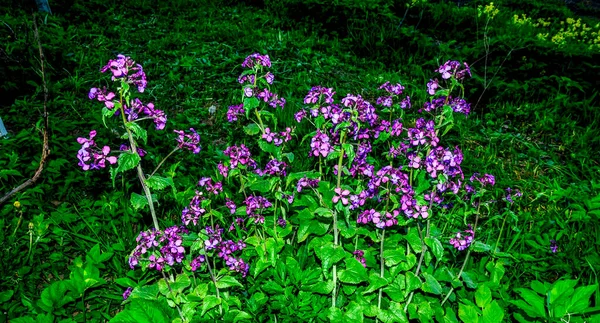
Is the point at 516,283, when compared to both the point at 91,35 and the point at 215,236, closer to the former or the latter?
the point at 215,236

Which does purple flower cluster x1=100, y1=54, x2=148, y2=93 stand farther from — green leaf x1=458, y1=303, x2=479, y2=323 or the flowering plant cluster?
green leaf x1=458, y1=303, x2=479, y2=323

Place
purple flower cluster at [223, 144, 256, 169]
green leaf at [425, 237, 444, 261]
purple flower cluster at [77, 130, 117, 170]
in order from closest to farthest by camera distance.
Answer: purple flower cluster at [77, 130, 117, 170], green leaf at [425, 237, 444, 261], purple flower cluster at [223, 144, 256, 169]

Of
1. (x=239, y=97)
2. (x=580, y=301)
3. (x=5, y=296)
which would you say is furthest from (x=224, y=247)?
(x=239, y=97)

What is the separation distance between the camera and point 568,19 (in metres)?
6.29

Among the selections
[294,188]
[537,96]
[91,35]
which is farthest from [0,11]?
[537,96]

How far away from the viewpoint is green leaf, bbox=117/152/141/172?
162cm

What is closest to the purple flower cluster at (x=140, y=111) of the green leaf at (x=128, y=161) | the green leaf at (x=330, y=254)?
the green leaf at (x=128, y=161)

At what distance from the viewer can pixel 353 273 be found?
1954mm

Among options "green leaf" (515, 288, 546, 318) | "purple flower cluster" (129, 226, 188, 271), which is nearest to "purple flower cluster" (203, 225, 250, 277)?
"purple flower cluster" (129, 226, 188, 271)

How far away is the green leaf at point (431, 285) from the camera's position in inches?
79.1

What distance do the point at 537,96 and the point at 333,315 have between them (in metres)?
3.78

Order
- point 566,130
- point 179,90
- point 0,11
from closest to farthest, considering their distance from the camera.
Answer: point 566,130, point 179,90, point 0,11

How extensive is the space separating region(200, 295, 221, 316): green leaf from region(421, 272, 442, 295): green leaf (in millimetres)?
Result: 987

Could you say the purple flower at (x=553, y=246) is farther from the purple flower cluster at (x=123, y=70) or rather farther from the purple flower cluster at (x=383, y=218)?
the purple flower cluster at (x=123, y=70)
